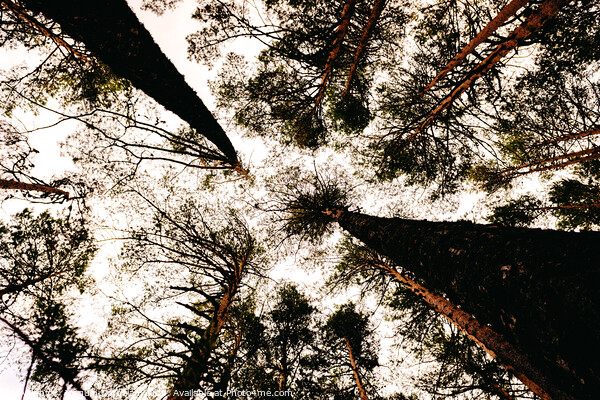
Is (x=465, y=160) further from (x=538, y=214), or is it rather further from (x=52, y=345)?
→ (x=52, y=345)

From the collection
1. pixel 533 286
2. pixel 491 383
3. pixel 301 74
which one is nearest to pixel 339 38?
pixel 301 74

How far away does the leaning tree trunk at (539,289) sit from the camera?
2.96ft

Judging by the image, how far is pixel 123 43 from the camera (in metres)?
2.47

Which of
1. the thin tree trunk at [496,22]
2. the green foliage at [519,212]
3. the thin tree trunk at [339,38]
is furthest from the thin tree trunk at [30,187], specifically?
the green foliage at [519,212]

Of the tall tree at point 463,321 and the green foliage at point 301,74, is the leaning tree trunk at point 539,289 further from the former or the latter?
the green foliage at point 301,74

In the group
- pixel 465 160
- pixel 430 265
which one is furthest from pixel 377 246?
pixel 465 160

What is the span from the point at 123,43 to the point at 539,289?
3.79m

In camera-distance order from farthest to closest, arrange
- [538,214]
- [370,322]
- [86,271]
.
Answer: [370,322], [86,271], [538,214]

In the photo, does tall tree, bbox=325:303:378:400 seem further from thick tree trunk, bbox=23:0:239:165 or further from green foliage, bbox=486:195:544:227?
thick tree trunk, bbox=23:0:239:165

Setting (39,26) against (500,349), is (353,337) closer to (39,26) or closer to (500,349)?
(500,349)

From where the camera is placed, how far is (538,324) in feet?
3.41

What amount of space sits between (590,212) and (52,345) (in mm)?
12915

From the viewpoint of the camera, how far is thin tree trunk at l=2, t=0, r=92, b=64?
11.9ft

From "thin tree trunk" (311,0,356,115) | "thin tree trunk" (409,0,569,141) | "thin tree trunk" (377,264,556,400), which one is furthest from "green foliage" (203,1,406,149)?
"thin tree trunk" (377,264,556,400)
